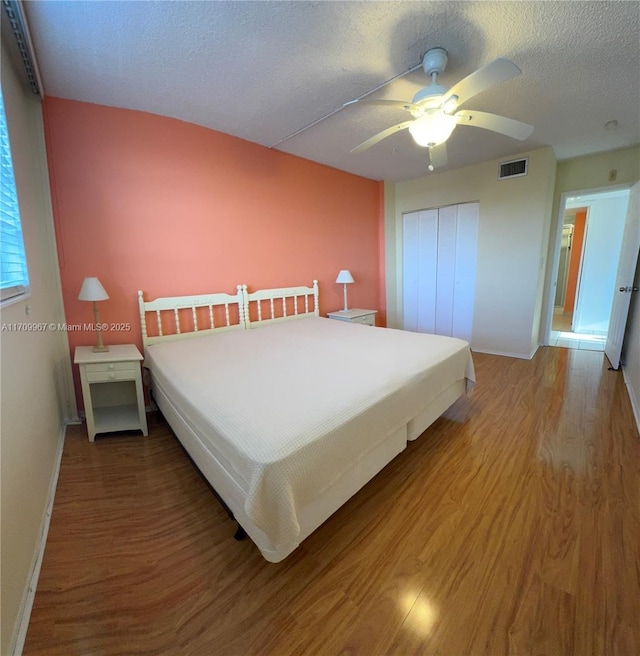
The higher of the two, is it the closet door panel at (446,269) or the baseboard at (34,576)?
the closet door panel at (446,269)

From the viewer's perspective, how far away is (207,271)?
9.85ft

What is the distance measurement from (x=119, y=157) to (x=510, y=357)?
4.73m

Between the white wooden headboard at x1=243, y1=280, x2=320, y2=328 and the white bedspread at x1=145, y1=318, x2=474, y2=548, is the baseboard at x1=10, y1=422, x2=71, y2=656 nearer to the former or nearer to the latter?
the white bedspread at x1=145, y1=318, x2=474, y2=548

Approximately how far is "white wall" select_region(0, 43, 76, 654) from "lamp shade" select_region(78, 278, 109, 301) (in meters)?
0.22

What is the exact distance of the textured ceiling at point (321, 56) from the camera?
1555 millimetres

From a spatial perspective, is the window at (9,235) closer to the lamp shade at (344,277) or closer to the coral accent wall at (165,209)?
the coral accent wall at (165,209)

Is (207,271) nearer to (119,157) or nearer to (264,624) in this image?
(119,157)

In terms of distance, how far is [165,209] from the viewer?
2.70m

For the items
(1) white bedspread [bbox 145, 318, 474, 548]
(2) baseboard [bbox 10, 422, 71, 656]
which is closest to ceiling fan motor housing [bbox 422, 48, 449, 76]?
(1) white bedspread [bbox 145, 318, 474, 548]

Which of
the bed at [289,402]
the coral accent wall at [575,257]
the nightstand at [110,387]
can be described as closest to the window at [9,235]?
the nightstand at [110,387]

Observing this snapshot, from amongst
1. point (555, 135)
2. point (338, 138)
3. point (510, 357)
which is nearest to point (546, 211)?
point (555, 135)

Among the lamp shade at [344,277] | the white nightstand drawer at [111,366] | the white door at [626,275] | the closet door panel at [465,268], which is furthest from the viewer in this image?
the closet door panel at [465,268]

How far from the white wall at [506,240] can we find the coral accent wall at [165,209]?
1873 mm

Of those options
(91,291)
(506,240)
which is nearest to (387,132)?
(91,291)
